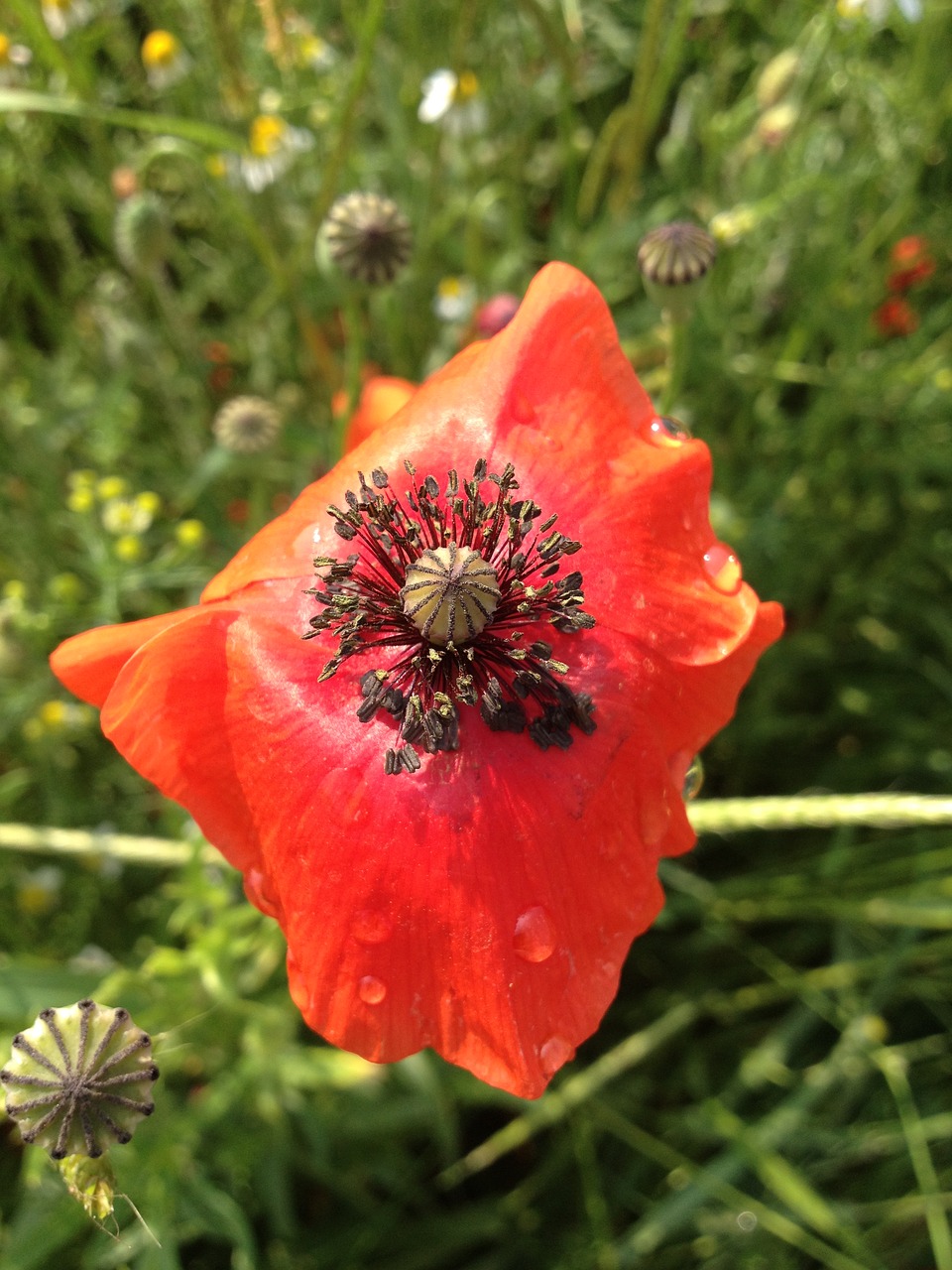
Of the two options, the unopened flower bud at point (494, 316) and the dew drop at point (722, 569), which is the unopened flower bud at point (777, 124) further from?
the dew drop at point (722, 569)

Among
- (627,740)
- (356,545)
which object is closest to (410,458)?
(356,545)

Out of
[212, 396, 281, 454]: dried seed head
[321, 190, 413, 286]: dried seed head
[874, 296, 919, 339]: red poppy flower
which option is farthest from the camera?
[874, 296, 919, 339]: red poppy flower

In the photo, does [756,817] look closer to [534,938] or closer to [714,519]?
[534,938]

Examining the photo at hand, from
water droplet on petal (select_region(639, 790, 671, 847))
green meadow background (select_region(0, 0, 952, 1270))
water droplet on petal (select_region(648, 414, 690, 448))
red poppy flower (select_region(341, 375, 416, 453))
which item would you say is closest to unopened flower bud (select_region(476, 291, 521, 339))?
green meadow background (select_region(0, 0, 952, 1270))

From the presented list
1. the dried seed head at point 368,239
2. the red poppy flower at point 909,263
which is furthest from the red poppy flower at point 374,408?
the red poppy flower at point 909,263

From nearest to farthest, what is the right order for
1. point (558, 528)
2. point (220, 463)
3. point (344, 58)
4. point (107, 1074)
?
1. point (107, 1074)
2. point (558, 528)
3. point (220, 463)
4. point (344, 58)

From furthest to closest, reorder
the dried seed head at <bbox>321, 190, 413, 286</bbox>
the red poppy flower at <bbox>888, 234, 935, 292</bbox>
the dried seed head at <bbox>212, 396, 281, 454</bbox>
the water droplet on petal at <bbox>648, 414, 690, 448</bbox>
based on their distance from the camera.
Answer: the red poppy flower at <bbox>888, 234, 935, 292</bbox>, the dried seed head at <bbox>212, 396, 281, 454</bbox>, the dried seed head at <bbox>321, 190, 413, 286</bbox>, the water droplet on petal at <bbox>648, 414, 690, 448</bbox>

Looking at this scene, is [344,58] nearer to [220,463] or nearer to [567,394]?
[220,463]

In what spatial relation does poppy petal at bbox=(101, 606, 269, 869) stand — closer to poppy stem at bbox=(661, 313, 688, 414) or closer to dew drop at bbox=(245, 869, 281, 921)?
dew drop at bbox=(245, 869, 281, 921)
